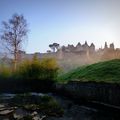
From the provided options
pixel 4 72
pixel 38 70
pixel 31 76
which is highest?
pixel 38 70

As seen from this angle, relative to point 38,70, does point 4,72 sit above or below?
below

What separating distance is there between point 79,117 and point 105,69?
805 cm

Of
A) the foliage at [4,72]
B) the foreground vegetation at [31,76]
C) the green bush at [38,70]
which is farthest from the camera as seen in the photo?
the green bush at [38,70]

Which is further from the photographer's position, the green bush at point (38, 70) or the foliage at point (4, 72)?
the green bush at point (38, 70)

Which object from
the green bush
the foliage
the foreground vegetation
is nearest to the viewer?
the foreground vegetation

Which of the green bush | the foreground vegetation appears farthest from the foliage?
the green bush

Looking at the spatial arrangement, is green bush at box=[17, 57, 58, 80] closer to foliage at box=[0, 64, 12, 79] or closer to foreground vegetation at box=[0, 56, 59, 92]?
foreground vegetation at box=[0, 56, 59, 92]

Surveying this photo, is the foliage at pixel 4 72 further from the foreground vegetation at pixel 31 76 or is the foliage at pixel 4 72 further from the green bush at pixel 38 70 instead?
the green bush at pixel 38 70

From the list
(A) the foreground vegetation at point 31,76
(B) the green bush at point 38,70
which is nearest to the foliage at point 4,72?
(A) the foreground vegetation at point 31,76

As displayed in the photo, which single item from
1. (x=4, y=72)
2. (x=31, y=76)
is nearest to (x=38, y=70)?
(x=31, y=76)

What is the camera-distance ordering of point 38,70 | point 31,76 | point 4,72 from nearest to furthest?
1. point 4,72
2. point 31,76
3. point 38,70

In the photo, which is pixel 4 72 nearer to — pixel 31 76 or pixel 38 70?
pixel 31 76

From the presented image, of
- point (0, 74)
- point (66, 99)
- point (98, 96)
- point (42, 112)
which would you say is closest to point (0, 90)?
point (0, 74)

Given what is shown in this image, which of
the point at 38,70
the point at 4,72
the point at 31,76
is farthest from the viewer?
the point at 38,70
